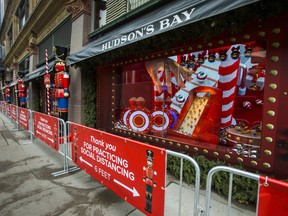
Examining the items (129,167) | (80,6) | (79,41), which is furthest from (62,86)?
(129,167)

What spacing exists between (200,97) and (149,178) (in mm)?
2536

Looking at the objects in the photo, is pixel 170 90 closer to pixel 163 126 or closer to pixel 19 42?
pixel 163 126

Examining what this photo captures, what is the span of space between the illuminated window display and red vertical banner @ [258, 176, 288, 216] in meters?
1.83

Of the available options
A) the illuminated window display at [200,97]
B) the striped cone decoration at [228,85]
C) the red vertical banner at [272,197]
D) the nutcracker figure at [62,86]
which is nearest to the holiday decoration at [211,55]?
the illuminated window display at [200,97]

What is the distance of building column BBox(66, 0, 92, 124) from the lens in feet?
21.0

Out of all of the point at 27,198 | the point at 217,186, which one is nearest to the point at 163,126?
the point at 217,186

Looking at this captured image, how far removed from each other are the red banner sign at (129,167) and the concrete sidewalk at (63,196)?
1.27ft

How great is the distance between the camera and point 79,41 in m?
6.60

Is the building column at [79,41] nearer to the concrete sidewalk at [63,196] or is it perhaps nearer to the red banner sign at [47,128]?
the red banner sign at [47,128]

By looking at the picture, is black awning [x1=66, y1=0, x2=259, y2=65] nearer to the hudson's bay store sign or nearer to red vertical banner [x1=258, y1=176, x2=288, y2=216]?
the hudson's bay store sign

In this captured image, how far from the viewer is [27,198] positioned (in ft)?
9.45

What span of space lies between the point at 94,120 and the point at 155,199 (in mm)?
4694

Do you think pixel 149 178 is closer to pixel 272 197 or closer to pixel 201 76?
pixel 272 197

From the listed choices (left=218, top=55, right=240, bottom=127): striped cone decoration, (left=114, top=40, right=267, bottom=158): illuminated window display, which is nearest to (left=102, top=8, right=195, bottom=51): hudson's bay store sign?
A: (left=114, top=40, right=267, bottom=158): illuminated window display
